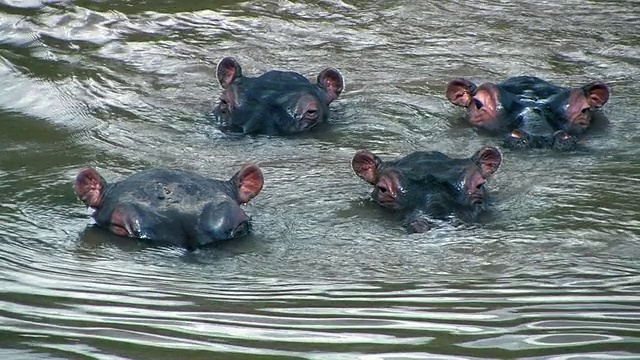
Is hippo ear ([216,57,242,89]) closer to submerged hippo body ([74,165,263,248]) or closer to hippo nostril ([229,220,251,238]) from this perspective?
submerged hippo body ([74,165,263,248])

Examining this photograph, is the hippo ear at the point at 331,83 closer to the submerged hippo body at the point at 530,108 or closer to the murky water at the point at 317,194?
the murky water at the point at 317,194

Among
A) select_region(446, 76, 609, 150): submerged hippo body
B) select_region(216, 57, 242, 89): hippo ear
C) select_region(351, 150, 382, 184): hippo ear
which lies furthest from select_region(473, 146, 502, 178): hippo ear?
select_region(216, 57, 242, 89): hippo ear

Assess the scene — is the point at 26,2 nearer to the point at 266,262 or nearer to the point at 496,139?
the point at 496,139

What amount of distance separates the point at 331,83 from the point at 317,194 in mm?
2182

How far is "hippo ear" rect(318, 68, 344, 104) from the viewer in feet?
32.5

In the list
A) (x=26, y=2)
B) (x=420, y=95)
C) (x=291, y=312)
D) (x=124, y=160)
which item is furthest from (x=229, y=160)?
(x=26, y=2)

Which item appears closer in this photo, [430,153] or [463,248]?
[463,248]

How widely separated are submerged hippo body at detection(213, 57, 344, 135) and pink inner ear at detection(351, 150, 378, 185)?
1.60 m

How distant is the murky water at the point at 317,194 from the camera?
5.26 meters

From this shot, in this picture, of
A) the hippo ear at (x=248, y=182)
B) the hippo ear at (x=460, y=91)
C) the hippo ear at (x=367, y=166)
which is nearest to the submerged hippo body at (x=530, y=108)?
the hippo ear at (x=460, y=91)

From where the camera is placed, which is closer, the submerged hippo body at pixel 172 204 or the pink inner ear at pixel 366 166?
the submerged hippo body at pixel 172 204

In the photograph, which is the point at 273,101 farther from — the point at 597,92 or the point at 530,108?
the point at 597,92

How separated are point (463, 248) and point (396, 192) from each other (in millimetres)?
841

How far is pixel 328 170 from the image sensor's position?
8484 mm
